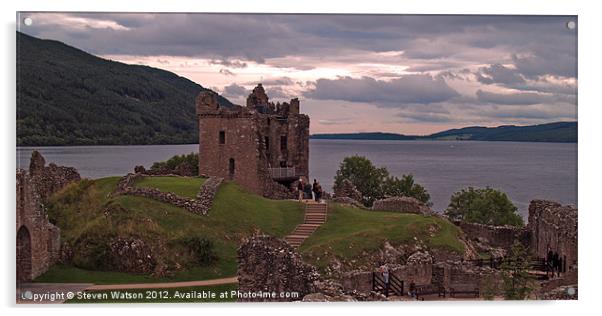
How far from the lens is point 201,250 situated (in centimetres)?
3331

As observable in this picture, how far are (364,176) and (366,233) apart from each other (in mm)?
29399

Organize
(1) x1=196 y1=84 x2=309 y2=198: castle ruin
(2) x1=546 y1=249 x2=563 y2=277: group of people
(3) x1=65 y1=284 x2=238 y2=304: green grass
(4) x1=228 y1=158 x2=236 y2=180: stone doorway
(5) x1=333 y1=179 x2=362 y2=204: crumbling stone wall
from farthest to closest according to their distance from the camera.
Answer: (5) x1=333 y1=179 x2=362 y2=204: crumbling stone wall
(4) x1=228 y1=158 x2=236 y2=180: stone doorway
(1) x1=196 y1=84 x2=309 y2=198: castle ruin
(2) x1=546 y1=249 x2=563 y2=277: group of people
(3) x1=65 y1=284 x2=238 y2=304: green grass

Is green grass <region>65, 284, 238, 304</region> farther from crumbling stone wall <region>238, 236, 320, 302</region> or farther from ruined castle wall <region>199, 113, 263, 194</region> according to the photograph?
ruined castle wall <region>199, 113, 263, 194</region>

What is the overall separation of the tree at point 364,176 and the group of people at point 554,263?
27721 millimetres

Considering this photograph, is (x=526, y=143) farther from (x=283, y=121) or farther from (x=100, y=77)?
(x=100, y=77)

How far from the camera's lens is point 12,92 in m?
26.5

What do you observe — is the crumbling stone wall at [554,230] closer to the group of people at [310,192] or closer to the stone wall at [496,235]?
the stone wall at [496,235]

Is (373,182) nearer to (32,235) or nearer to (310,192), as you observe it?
(310,192)

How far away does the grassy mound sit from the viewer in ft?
105

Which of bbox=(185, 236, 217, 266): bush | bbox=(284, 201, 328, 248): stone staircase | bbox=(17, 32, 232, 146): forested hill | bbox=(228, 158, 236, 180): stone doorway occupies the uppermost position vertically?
bbox=(17, 32, 232, 146): forested hill

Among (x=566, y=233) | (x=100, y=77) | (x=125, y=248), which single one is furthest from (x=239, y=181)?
(x=566, y=233)

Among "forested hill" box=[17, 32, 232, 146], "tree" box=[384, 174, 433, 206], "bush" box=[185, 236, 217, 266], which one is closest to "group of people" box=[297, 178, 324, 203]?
"forested hill" box=[17, 32, 232, 146]

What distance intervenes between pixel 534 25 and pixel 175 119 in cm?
3556

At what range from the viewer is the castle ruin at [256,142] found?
159ft
